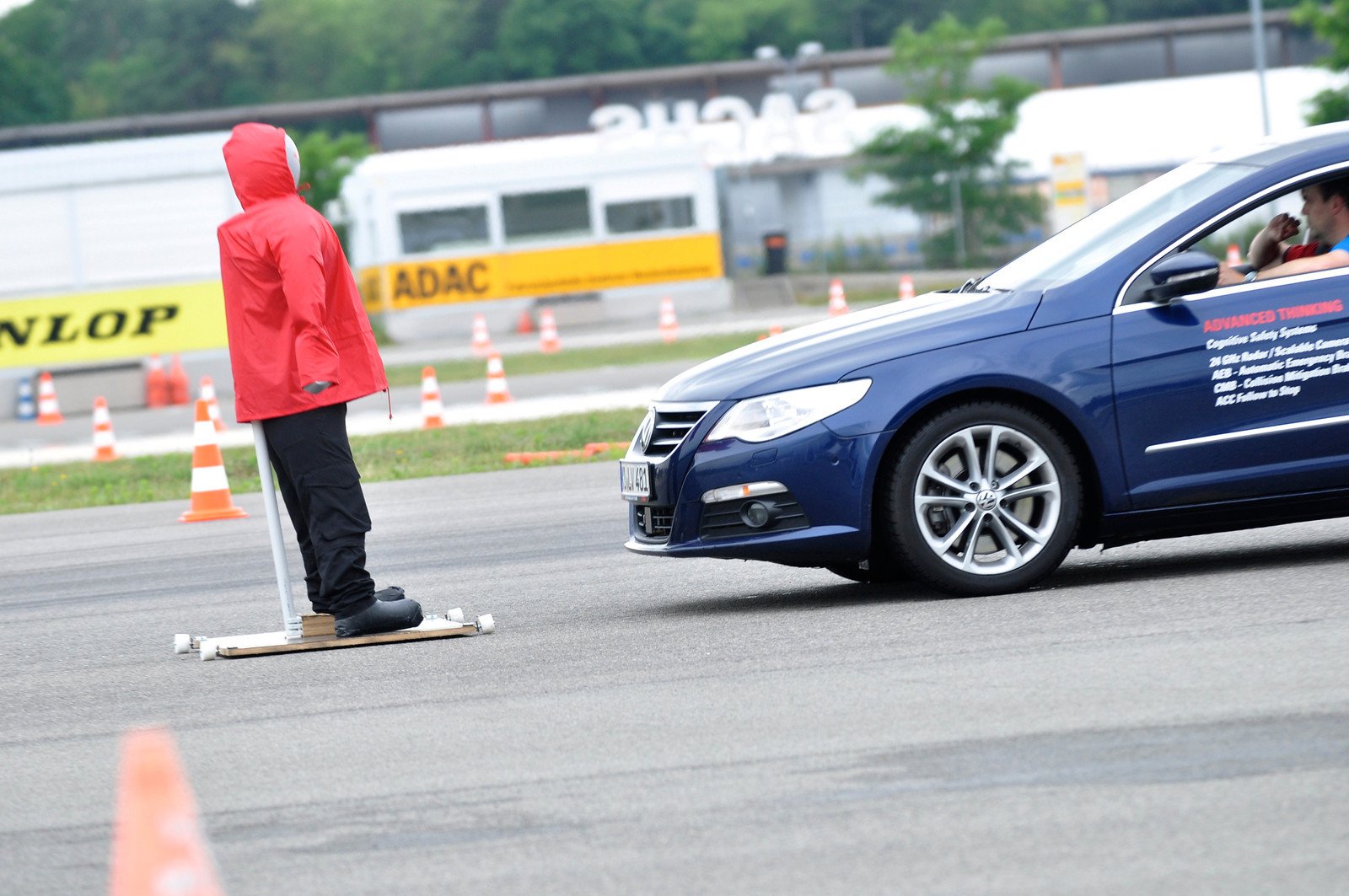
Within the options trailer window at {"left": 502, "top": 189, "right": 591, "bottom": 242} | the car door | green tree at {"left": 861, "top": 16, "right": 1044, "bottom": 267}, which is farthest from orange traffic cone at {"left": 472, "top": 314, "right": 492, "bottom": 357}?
the car door

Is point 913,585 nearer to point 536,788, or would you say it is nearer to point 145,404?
point 536,788

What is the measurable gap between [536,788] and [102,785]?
4.16 ft

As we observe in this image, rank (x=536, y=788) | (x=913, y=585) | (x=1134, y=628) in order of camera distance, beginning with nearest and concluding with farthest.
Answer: (x=536, y=788) → (x=1134, y=628) → (x=913, y=585)

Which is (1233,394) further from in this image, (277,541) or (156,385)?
(156,385)

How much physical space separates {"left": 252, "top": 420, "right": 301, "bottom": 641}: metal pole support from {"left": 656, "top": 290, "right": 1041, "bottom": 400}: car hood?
149 cm

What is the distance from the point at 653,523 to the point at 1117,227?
2.08m

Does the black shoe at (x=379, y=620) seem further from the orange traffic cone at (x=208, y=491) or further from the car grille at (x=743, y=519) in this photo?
the orange traffic cone at (x=208, y=491)

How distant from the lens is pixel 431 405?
18562 millimetres

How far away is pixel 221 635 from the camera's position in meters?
7.82

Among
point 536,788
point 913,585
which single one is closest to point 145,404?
point 913,585

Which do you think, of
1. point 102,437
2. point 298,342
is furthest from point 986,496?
point 102,437

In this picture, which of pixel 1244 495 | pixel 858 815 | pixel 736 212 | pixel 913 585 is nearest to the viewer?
pixel 858 815

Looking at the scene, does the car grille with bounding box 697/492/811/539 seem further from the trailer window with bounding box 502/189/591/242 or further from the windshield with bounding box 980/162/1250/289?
the trailer window with bounding box 502/189/591/242

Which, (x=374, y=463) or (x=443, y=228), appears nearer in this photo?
(x=374, y=463)
